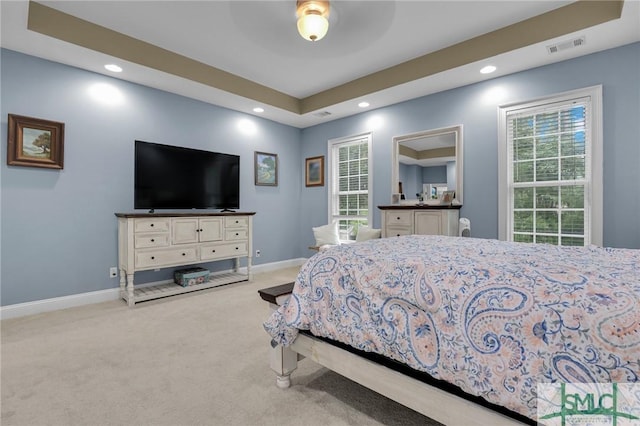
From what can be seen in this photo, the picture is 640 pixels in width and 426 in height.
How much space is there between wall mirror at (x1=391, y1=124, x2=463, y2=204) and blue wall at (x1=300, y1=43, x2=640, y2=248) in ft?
0.32

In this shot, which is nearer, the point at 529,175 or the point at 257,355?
the point at 257,355

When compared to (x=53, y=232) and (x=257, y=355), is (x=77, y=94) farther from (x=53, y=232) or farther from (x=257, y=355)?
(x=257, y=355)

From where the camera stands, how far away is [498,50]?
10.1 ft

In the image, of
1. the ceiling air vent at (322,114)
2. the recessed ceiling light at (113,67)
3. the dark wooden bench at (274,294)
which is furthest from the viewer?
the ceiling air vent at (322,114)

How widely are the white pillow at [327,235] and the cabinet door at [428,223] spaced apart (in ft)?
5.04

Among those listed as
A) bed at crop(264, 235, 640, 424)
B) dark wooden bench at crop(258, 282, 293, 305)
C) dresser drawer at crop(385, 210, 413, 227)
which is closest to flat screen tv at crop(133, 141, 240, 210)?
dresser drawer at crop(385, 210, 413, 227)

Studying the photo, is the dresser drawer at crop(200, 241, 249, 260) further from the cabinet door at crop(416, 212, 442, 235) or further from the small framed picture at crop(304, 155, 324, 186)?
the cabinet door at crop(416, 212, 442, 235)

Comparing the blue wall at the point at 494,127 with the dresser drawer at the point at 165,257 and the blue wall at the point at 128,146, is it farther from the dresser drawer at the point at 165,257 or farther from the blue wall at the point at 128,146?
the dresser drawer at the point at 165,257

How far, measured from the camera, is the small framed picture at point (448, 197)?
12.6 ft

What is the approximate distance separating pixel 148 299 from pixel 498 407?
352 cm

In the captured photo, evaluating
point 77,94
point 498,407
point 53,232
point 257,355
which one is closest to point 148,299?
point 53,232

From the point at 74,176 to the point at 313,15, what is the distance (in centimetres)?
300

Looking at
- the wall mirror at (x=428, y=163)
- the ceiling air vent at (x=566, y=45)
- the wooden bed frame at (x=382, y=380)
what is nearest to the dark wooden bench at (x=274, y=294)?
the wooden bed frame at (x=382, y=380)

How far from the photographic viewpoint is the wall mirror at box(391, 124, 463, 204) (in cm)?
391
